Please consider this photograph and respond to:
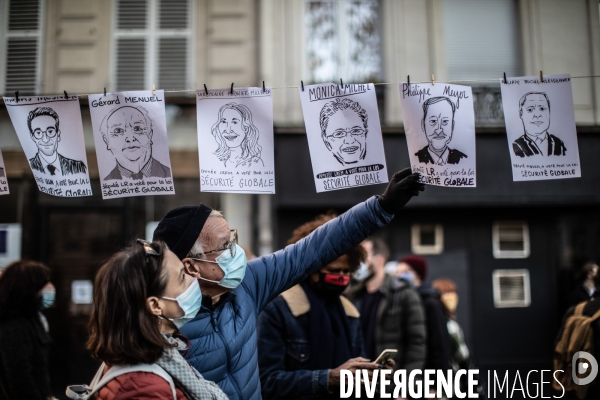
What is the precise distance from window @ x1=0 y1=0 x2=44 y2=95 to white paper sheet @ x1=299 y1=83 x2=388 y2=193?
7.88m

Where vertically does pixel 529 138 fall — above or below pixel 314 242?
above

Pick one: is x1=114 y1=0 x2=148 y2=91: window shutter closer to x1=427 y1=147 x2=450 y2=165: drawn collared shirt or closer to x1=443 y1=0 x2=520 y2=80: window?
x1=443 y1=0 x2=520 y2=80: window

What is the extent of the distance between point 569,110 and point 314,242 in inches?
60.0

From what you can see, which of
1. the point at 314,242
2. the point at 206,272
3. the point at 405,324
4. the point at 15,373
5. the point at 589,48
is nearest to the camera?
the point at 206,272

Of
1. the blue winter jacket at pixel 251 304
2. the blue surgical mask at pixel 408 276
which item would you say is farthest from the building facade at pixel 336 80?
the blue winter jacket at pixel 251 304

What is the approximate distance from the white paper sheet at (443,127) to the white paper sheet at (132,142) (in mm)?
1263

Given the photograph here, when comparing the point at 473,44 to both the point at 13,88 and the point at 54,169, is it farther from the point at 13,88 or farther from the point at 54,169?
the point at 54,169

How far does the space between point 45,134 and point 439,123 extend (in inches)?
80.8

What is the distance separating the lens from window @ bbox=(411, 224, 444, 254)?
390 inches

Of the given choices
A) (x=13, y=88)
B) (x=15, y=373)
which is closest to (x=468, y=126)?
(x=15, y=373)

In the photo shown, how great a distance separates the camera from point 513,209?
9938mm

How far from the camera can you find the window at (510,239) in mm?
9930

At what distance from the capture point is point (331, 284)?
3.37 metres

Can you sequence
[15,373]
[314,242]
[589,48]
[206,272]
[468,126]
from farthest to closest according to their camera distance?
[589,48] < [15,373] < [468,126] < [314,242] < [206,272]
